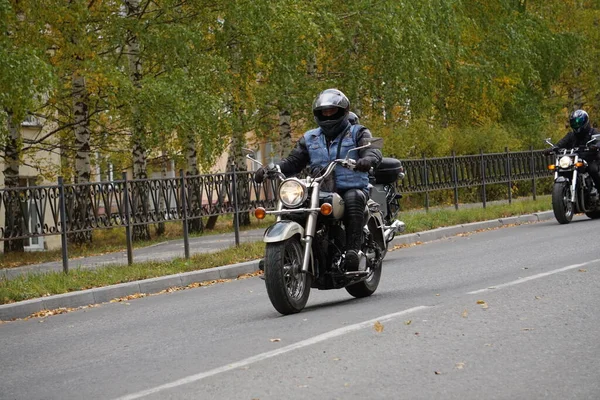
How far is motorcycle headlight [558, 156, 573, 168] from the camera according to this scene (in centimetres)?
2181

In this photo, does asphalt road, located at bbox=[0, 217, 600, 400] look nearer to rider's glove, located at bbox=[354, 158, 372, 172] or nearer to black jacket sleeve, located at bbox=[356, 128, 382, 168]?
rider's glove, located at bbox=[354, 158, 372, 172]

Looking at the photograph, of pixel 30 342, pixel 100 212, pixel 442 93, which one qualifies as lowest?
pixel 30 342

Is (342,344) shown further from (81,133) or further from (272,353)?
(81,133)

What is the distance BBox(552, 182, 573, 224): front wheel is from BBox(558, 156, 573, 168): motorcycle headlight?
0.34 m

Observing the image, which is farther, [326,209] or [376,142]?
[376,142]

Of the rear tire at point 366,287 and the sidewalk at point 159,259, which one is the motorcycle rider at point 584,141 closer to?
the sidewalk at point 159,259

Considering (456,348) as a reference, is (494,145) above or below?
above

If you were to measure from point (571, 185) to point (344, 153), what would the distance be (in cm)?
1135

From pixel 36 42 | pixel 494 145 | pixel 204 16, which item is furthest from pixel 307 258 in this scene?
pixel 494 145

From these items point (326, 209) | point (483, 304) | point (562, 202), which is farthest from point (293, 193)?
point (562, 202)

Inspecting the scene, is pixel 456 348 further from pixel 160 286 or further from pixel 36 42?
pixel 36 42

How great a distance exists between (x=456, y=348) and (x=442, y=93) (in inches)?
1136

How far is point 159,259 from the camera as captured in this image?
1864 centimetres

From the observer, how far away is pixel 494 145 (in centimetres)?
3353
